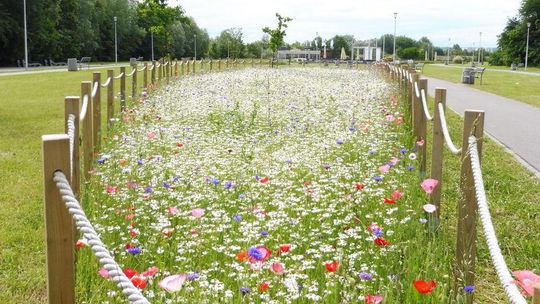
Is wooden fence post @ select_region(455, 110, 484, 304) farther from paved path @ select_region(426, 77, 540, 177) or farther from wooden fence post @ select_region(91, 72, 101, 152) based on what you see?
wooden fence post @ select_region(91, 72, 101, 152)

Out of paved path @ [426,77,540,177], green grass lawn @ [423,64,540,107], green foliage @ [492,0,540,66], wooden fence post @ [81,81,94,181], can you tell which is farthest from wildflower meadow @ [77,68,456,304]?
green foliage @ [492,0,540,66]

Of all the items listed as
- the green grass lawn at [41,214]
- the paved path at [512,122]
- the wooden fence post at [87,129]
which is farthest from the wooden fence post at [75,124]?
the paved path at [512,122]

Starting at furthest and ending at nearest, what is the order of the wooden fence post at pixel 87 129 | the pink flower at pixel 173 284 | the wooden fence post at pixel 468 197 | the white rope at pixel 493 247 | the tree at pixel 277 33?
the tree at pixel 277 33
the wooden fence post at pixel 87 129
the wooden fence post at pixel 468 197
the pink flower at pixel 173 284
the white rope at pixel 493 247

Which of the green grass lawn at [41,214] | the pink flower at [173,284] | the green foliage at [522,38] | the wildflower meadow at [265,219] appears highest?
the green foliage at [522,38]

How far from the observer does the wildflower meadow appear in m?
3.45

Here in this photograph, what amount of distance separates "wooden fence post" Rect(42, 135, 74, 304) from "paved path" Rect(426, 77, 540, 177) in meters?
6.74

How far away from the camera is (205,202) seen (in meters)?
5.31

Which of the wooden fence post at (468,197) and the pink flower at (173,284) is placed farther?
the wooden fence post at (468,197)

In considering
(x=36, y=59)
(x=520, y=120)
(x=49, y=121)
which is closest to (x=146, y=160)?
(x=49, y=121)

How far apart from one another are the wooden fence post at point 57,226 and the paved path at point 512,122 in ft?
22.1

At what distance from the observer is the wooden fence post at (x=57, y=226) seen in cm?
238

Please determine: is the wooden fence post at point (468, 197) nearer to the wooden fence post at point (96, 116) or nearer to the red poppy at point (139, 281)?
the red poppy at point (139, 281)

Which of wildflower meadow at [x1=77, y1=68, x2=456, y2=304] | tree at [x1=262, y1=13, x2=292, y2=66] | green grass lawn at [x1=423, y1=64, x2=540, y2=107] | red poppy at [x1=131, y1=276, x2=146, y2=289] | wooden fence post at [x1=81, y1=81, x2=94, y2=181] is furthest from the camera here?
tree at [x1=262, y1=13, x2=292, y2=66]

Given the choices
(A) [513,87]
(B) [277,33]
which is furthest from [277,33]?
(A) [513,87]
